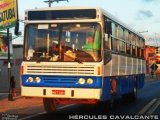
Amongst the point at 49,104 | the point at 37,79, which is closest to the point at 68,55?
the point at 37,79

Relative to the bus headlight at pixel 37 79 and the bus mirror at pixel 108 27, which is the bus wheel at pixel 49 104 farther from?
the bus mirror at pixel 108 27

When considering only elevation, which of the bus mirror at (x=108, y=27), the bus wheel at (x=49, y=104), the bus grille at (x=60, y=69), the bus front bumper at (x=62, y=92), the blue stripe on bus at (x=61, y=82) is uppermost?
the bus mirror at (x=108, y=27)

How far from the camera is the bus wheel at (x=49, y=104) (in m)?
17.4

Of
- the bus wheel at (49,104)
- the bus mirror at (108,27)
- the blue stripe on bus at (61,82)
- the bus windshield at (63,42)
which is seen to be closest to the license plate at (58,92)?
the blue stripe on bus at (61,82)

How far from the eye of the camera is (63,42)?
52.2 ft

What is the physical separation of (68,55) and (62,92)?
1.17 m

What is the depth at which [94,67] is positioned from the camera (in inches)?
614

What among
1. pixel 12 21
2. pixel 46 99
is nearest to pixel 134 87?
pixel 46 99

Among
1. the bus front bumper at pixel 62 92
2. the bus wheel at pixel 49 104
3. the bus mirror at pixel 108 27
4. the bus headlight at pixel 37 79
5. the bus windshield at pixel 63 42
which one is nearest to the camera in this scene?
the bus front bumper at pixel 62 92

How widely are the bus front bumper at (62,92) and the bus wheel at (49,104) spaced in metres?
1.28

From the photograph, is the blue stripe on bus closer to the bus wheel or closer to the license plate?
the license plate

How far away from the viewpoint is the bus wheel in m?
17.4

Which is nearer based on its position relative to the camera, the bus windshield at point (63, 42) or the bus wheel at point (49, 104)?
the bus windshield at point (63, 42)

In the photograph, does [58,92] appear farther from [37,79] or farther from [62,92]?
[37,79]
